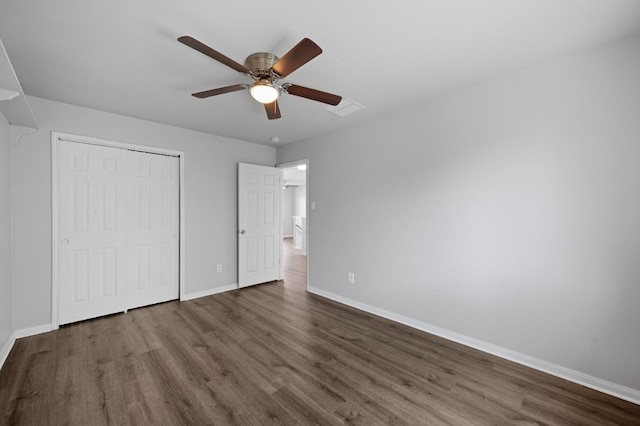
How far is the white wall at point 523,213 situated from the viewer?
1.92 m

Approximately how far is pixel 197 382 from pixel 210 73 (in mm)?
2522

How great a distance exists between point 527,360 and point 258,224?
3829 millimetres

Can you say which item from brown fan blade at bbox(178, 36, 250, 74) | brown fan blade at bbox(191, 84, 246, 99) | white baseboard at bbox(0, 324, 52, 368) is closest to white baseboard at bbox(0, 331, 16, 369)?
white baseboard at bbox(0, 324, 52, 368)

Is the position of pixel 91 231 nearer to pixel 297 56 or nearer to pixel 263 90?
pixel 263 90

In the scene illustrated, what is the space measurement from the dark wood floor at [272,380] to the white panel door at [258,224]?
1457mm

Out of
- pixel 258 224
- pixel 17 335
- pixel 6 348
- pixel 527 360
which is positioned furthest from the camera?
pixel 258 224

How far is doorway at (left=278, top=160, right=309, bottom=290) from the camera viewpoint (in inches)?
190

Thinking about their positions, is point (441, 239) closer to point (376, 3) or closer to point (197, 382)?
point (376, 3)

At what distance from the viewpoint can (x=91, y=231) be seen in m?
3.16

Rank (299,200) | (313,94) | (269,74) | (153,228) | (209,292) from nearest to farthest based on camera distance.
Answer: (269,74) → (313,94) → (153,228) → (209,292) → (299,200)

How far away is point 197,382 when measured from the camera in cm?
204

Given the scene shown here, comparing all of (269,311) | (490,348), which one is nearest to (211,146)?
(269,311)

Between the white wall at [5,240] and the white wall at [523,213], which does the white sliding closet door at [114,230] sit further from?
the white wall at [523,213]

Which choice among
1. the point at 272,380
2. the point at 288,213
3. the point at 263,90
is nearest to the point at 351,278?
the point at 272,380
